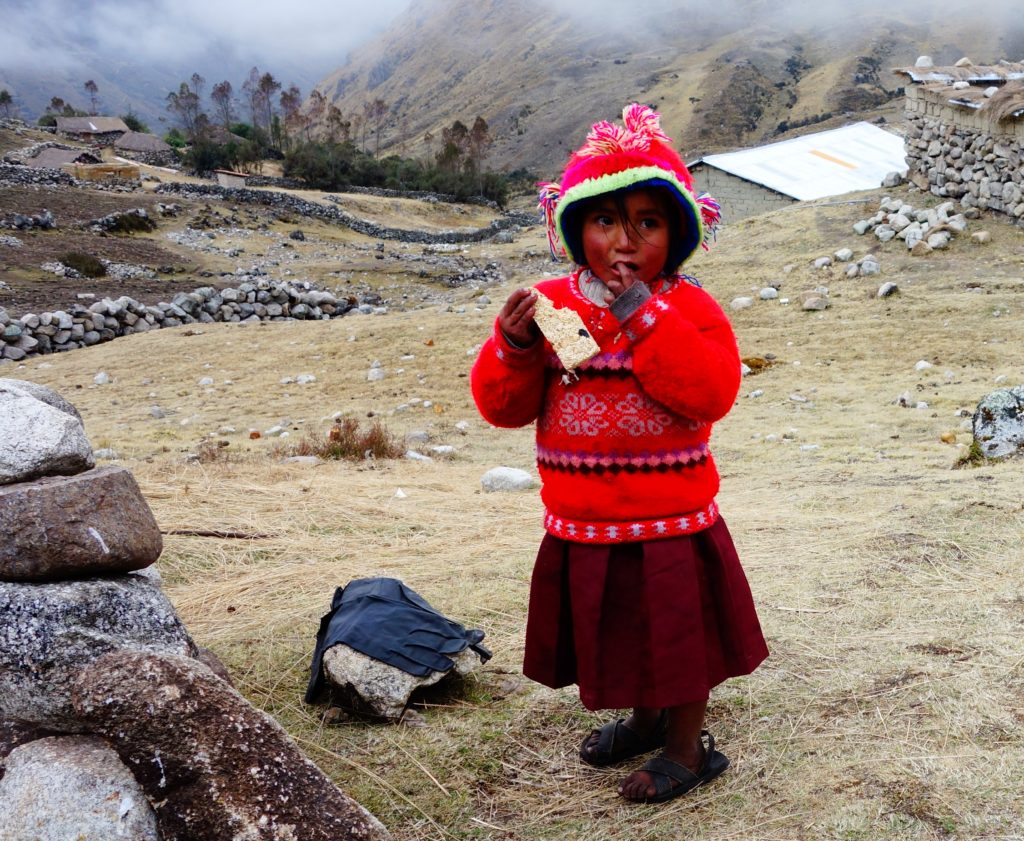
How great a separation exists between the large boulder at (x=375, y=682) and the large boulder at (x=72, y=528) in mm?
779

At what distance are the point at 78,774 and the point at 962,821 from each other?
6.58 ft

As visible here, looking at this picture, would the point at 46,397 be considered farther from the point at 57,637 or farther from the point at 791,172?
the point at 791,172

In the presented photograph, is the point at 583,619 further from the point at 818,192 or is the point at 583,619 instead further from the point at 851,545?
the point at 818,192

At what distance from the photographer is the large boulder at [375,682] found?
3025 millimetres

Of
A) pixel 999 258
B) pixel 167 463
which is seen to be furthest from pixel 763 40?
pixel 167 463

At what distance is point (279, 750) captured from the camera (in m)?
2.01

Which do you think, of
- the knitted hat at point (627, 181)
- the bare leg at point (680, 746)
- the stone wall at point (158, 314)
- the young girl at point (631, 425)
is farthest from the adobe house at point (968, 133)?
the bare leg at point (680, 746)

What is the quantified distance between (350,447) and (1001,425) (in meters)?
4.71

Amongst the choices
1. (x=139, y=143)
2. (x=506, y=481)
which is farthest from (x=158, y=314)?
(x=139, y=143)

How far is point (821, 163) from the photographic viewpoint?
22391mm

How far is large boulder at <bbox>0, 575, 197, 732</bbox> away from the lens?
2.12 meters

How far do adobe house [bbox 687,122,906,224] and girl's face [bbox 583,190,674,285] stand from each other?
18.2 meters

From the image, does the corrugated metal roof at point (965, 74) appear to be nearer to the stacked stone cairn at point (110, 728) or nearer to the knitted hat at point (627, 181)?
the knitted hat at point (627, 181)

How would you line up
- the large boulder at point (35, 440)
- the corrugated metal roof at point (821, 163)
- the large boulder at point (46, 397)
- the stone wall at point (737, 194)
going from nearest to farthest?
the large boulder at point (35, 440)
the large boulder at point (46, 397)
the stone wall at point (737, 194)
the corrugated metal roof at point (821, 163)
